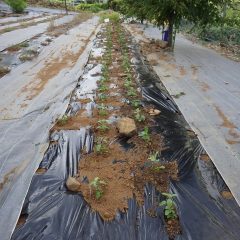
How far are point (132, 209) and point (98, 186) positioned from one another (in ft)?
1.62

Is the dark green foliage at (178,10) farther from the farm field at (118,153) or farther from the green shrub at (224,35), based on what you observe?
the farm field at (118,153)

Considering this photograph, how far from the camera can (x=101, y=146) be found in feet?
14.3

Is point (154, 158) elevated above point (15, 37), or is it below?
above

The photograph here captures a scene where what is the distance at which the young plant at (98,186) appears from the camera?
3.37 m

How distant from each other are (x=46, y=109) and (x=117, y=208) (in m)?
3.05

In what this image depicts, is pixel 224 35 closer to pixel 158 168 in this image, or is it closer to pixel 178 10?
pixel 178 10

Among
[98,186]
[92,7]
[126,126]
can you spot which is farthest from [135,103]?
[92,7]

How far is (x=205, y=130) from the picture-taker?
505cm

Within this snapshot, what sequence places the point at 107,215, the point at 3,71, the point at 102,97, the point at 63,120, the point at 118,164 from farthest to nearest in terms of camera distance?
the point at 3,71 → the point at 102,97 → the point at 63,120 → the point at 118,164 → the point at 107,215

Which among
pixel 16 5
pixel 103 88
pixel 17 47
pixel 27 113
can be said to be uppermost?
pixel 27 113

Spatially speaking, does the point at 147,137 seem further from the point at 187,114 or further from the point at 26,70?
the point at 26,70

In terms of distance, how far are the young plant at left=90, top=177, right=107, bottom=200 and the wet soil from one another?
0.02m

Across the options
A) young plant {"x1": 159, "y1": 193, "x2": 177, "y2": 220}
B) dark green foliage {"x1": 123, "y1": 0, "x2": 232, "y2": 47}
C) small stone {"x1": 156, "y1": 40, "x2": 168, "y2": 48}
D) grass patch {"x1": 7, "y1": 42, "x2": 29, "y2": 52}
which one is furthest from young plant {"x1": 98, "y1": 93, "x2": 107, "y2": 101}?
small stone {"x1": 156, "y1": 40, "x2": 168, "y2": 48}

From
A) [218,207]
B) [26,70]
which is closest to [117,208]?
[218,207]
